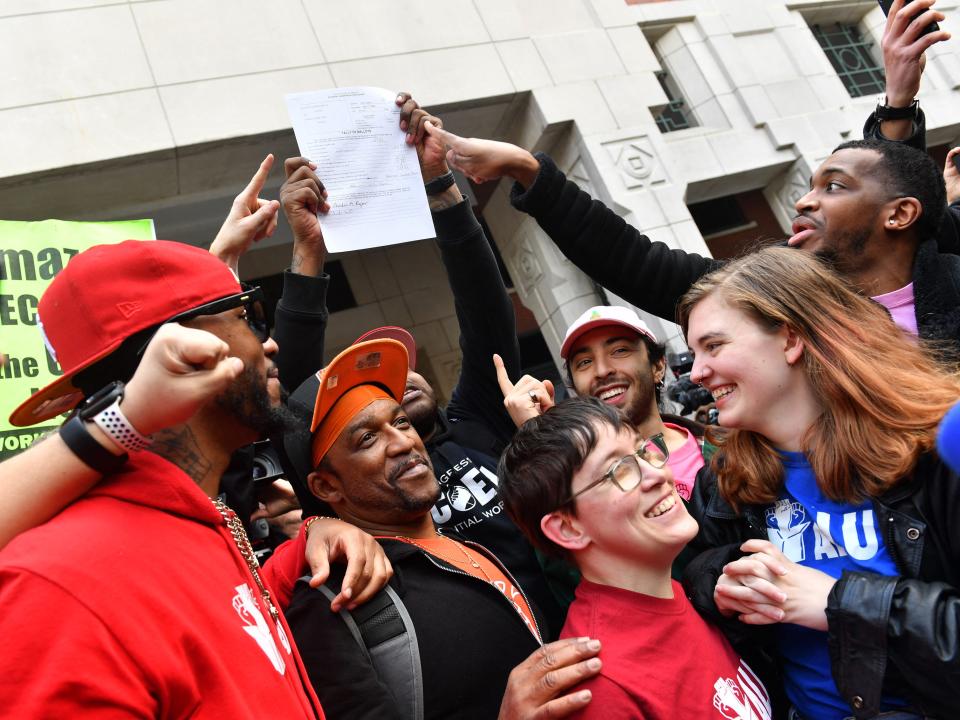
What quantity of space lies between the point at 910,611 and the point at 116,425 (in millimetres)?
1505

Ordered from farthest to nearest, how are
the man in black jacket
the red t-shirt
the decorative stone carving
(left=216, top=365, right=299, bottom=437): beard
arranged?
Result: the decorative stone carving, the man in black jacket, (left=216, top=365, right=299, bottom=437): beard, the red t-shirt

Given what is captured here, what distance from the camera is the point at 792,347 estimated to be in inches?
74.4

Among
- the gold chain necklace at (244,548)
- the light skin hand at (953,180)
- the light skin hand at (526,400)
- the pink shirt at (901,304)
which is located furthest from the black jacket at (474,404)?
the light skin hand at (953,180)

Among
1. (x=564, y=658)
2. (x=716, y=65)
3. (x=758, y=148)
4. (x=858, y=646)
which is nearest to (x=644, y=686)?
(x=564, y=658)

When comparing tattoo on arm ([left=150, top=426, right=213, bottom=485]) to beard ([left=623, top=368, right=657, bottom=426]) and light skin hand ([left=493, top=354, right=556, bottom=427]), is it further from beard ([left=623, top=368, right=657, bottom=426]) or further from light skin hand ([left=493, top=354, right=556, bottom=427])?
beard ([left=623, top=368, right=657, bottom=426])

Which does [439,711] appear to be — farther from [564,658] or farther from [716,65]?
[716,65]

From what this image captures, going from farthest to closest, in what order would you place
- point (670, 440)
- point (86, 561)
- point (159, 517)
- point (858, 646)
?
point (670, 440)
point (858, 646)
point (159, 517)
point (86, 561)

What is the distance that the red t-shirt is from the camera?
1.55m

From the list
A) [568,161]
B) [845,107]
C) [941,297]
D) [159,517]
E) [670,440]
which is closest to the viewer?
[159,517]

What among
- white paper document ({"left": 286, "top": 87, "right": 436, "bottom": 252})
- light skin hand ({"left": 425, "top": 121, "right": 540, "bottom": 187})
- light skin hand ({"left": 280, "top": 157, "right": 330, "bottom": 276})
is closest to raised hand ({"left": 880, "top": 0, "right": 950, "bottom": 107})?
light skin hand ({"left": 425, "top": 121, "right": 540, "bottom": 187})

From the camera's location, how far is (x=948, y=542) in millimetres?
1568

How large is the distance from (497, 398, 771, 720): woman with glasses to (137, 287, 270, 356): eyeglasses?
2.41 ft

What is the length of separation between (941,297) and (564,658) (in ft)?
5.18

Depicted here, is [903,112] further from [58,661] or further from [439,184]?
[58,661]
